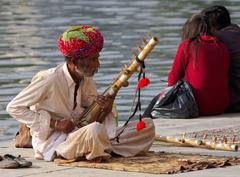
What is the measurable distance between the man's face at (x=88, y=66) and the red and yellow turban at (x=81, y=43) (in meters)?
0.03

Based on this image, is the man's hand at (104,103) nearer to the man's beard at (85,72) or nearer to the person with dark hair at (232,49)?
the man's beard at (85,72)

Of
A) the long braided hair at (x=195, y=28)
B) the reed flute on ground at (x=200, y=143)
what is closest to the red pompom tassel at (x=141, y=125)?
the reed flute on ground at (x=200, y=143)

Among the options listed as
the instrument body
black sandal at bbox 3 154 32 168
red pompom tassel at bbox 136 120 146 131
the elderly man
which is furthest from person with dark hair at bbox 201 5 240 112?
black sandal at bbox 3 154 32 168

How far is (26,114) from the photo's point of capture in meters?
9.95

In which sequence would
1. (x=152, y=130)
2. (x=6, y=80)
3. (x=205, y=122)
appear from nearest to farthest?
(x=152, y=130) < (x=205, y=122) < (x=6, y=80)

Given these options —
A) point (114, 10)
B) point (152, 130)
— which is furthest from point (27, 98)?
point (114, 10)

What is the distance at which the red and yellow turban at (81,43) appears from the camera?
978 centimetres

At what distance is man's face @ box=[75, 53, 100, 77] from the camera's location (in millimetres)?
9773

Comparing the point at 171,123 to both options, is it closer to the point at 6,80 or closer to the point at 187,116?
the point at 187,116

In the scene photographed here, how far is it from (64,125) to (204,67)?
319 cm

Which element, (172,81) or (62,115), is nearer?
(62,115)

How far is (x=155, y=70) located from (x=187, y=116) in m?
5.44

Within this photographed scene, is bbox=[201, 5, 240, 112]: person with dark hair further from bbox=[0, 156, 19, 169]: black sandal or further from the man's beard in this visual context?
bbox=[0, 156, 19, 169]: black sandal

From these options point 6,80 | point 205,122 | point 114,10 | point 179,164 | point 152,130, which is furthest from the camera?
point 114,10
